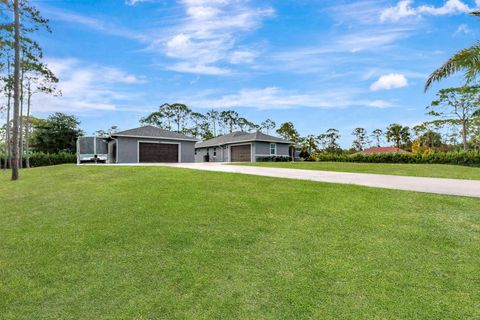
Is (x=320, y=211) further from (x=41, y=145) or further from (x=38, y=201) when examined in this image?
(x=41, y=145)

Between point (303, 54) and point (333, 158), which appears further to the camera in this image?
point (333, 158)

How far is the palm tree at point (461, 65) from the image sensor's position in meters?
9.66

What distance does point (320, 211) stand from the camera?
5457mm

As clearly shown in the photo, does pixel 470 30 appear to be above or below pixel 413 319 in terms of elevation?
above

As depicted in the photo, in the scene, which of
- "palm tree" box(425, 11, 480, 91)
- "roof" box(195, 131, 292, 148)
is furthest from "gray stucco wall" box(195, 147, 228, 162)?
"palm tree" box(425, 11, 480, 91)

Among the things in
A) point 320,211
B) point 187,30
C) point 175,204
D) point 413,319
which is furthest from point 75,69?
point 413,319

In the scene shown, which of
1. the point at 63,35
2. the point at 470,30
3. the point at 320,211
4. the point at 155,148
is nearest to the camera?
the point at 320,211

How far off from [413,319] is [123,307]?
2.70 metres

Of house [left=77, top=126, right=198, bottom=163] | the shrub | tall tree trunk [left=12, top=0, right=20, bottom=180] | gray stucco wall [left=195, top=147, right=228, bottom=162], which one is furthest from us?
gray stucco wall [left=195, top=147, right=228, bottom=162]

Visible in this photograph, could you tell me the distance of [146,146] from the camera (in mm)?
24484

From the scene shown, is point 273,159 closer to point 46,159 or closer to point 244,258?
point 46,159

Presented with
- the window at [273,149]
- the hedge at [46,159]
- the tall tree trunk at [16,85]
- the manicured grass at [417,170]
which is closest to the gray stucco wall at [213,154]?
the window at [273,149]

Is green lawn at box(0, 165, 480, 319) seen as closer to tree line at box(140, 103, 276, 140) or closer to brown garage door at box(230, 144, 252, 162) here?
→ brown garage door at box(230, 144, 252, 162)

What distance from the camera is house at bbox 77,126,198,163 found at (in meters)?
23.4
